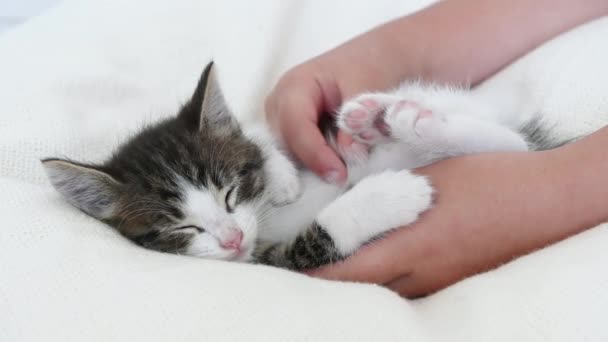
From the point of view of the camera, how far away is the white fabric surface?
0.61 meters

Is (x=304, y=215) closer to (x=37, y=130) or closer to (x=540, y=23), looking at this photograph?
(x=37, y=130)

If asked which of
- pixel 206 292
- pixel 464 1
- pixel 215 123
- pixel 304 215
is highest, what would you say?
pixel 464 1

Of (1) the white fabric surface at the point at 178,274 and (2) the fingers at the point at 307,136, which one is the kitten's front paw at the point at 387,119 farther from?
(1) the white fabric surface at the point at 178,274

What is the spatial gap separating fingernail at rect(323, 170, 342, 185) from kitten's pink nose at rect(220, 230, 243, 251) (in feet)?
0.91

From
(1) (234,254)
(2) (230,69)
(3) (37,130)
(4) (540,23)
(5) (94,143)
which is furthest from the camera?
(2) (230,69)

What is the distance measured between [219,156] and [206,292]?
0.45 metres

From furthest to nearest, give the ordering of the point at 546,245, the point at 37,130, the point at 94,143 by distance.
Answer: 1. the point at 94,143
2. the point at 37,130
3. the point at 546,245

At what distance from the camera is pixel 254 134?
1248 mm

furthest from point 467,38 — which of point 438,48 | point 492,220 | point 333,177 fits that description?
point 492,220

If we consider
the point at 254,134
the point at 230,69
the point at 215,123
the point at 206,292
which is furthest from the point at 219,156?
the point at 230,69

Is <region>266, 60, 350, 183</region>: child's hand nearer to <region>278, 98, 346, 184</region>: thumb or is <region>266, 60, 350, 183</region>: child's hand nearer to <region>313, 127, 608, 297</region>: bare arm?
<region>278, 98, 346, 184</region>: thumb

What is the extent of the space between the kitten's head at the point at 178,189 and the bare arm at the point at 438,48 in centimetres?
25

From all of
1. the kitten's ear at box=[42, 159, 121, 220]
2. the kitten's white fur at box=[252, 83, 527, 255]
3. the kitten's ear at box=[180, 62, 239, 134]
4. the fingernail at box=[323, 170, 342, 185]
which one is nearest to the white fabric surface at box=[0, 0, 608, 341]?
the kitten's ear at box=[42, 159, 121, 220]

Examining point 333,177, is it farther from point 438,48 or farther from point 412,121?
→ point 438,48
